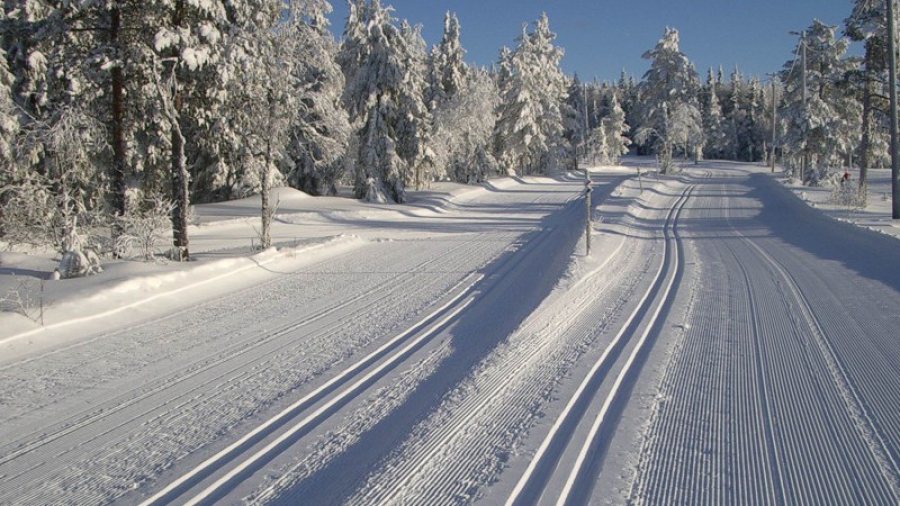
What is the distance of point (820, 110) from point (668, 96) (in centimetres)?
1420

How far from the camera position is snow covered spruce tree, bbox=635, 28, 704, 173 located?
49406 mm

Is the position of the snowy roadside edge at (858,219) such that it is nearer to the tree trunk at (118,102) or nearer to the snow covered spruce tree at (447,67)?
the tree trunk at (118,102)

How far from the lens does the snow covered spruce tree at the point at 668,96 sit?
49.4 m

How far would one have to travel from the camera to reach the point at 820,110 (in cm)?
3750

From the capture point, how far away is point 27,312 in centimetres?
816

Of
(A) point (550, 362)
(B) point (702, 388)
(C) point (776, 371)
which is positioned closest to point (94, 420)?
(A) point (550, 362)

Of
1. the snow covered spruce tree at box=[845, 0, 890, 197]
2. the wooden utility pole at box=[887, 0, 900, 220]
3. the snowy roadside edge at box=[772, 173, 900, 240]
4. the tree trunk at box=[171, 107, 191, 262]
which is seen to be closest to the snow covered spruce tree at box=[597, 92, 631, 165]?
the snow covered spruce tree at box=[845, 0, 890, 197]

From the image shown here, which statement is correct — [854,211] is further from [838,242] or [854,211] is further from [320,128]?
[320,128]

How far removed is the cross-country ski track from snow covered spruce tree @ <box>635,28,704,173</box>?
4046 centimetres

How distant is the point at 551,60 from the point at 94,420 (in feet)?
187

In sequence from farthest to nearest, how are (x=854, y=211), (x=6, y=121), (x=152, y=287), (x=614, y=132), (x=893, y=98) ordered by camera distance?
(x=614, y=132), (x=854, y=211), (x=893, y=98), (x=6, y=121), (x=152, y=287)

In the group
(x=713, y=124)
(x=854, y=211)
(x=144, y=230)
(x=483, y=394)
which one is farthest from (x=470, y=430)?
(x=713, y=124)

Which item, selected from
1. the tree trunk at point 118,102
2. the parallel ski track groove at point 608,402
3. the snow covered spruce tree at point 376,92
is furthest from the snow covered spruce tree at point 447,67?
the parallel ski track groove at point 608,402

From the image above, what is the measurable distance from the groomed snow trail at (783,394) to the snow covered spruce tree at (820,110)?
97.4ft
